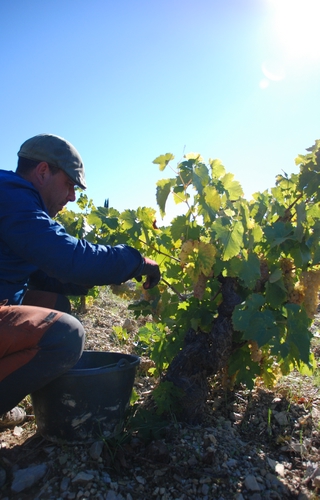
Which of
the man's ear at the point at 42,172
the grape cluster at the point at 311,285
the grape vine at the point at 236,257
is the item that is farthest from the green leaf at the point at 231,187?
the man's ear at the point at 42,172

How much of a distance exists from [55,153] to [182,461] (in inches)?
64.8

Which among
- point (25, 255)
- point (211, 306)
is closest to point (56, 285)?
point (25, 255)

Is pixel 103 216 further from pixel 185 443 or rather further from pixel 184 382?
pixel 185 443

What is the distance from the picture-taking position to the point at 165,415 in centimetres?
237

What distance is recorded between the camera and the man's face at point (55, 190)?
226 centimetres

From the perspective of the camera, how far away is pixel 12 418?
7.95ft

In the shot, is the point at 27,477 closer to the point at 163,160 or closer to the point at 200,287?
the point at 200,287

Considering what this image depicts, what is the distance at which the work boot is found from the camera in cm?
240

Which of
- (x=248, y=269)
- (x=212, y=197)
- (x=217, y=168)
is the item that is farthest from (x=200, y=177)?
(x=248, y=269)

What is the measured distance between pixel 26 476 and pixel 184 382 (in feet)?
2.99

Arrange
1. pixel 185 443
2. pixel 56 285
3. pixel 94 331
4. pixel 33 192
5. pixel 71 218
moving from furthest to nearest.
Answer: pixel 94 331 < pixel 71 218 < pixel 56 285 < pixel 185 443 < pixel 33 192

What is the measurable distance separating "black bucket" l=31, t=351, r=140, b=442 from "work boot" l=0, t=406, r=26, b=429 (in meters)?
0.34

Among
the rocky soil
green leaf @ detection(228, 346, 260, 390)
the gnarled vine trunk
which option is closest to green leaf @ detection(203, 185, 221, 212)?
the gnarled vine trunk

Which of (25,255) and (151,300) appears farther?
(151,300)
